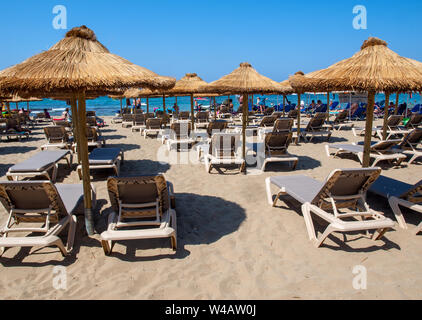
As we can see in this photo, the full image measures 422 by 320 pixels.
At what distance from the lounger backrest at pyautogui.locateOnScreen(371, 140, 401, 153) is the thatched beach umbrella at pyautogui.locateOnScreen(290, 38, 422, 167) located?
2502 mm

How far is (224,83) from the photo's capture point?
6363 mm

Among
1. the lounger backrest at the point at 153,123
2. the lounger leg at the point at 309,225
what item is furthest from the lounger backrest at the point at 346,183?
the lounger backrest at the point at 153,123

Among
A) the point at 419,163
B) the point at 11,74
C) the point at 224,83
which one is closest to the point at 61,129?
the point at 224,83

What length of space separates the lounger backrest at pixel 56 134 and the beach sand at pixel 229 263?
425cm

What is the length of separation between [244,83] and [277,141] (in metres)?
1.48

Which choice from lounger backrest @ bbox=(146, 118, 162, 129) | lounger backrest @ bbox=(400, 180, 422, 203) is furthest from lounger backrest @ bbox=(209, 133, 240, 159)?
lounger backrest @ bbox=(146, 118, 162, 129)

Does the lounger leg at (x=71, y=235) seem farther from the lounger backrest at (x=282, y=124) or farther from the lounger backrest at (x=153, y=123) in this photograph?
the lounger backrest at (x=153, y=123)

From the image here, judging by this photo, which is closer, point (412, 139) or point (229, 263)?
point (229, 263)

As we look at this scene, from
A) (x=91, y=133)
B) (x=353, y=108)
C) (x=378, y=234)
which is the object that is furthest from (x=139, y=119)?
(x=353, y=108)

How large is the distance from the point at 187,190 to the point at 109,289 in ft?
8.49

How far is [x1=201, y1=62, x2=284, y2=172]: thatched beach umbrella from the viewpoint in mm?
6145

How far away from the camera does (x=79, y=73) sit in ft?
8.98

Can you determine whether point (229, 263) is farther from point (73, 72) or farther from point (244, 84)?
point (244, 84)
